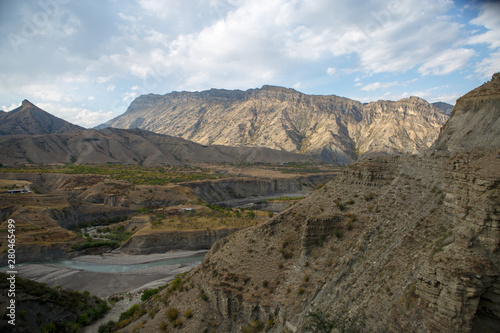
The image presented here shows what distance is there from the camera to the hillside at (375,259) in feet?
26.3

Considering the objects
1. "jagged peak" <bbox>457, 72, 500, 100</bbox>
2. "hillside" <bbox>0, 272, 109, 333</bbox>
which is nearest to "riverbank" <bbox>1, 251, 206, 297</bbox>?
"hillside" <bbox>0, 272, 109, 333</bbox>

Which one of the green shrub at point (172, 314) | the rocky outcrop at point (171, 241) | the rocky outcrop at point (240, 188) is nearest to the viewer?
the green shrub at point (172, 314)

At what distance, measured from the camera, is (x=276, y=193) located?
104688 millimetres

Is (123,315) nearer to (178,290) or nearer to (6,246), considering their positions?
(178,290)

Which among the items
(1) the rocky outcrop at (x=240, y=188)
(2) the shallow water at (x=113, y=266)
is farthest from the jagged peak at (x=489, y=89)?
(1) the rocky outcrop at (x=240, y=188)

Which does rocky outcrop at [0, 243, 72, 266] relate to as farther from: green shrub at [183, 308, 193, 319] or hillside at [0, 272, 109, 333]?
green shrub at [183, 308, 193, 319]

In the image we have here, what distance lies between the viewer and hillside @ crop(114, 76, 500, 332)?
8.01 meters

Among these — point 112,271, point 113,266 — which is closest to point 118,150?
point 113,266

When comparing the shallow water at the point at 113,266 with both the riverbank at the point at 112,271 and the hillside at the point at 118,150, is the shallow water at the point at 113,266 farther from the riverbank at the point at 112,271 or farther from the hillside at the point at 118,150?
the hillside at the point at 118,150

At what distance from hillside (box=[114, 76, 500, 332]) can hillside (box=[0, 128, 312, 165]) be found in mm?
130396

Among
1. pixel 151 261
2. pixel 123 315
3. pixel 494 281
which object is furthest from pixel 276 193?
pixel 494 281

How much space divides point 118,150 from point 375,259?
508 feet

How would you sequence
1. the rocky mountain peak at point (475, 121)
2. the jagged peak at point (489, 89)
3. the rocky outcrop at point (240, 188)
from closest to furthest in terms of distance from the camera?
the rocky mountain peak at point (475, 121) < the jagged peak at point (489, 89) < the rocky outcrop at point (240, 188)

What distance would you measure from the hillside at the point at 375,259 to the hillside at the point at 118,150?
130 m
